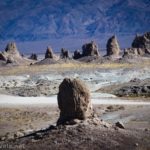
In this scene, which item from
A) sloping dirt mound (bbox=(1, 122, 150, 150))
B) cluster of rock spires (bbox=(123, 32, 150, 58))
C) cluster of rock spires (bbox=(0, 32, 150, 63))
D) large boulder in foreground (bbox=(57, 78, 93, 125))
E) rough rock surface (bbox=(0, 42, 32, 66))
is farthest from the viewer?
rough rock surface (bbox=(0, 42, 32, 66))

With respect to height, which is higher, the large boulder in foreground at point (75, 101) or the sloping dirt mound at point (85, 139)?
the large boulder in foreground at point (75, 101)

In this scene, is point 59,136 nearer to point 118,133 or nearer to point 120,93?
point 118,133

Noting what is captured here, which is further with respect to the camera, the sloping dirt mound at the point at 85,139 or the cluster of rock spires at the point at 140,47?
the cluster of rock spires at the point at 140,47

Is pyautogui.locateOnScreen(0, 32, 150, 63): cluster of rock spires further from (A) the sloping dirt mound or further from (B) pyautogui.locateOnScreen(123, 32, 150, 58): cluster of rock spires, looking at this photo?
(A) the sloping dirt mound

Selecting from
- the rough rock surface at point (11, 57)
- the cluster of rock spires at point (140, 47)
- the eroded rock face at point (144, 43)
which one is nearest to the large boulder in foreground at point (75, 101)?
the rough rock surface at point (11, 57)

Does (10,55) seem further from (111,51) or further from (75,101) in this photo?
(75,101)

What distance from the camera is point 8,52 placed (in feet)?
431

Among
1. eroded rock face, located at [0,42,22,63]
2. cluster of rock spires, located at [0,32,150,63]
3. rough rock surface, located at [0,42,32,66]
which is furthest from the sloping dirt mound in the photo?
eroded rock face, located at [0,42,22,63]

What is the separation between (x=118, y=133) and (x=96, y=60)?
84.2 m

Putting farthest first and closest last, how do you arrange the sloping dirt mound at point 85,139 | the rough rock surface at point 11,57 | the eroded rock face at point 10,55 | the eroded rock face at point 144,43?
1. the eroded rock face at point 144,43
2. the eroded rock face at point 10,55
3. the rough rock surface at point 11,57
4. the sloping dirt mound at point 85,139

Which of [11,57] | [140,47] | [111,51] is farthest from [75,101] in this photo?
[11,57]

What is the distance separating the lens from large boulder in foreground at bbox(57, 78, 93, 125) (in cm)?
2959

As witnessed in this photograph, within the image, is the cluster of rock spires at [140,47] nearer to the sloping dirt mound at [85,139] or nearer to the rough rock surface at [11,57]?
the rough rock surface at [11,57]

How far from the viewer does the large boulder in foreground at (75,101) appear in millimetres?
29594
